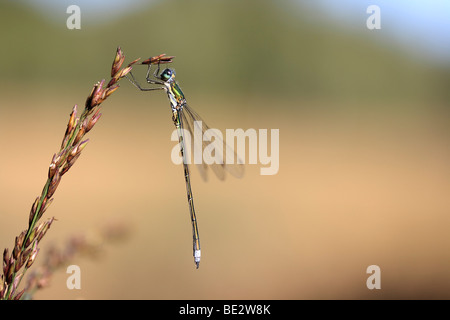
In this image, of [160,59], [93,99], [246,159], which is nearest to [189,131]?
[160,59]

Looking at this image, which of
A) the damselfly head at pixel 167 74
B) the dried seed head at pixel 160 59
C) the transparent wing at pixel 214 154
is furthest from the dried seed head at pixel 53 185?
the transparent wing at pixel 214 154

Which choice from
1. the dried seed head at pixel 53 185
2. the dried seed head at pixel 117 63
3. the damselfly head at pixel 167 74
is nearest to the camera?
the dried seed head at pixel 53 185

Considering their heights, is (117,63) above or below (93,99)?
above

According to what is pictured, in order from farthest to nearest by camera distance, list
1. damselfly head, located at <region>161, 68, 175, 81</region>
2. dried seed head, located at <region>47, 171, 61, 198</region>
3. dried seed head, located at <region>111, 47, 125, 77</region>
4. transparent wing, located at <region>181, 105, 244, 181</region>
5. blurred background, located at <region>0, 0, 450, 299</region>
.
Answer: blurred background, located at <region>0, 0, 450, 299</region>, transparent wing, located at <region>181, 105, 244, 181</region>, damselfly head, located at <region>161, 68, 175, 81</region>, dried seed head, located at <region>111, 47, 125, 77</region>, dried seed head, located at <region>47, 171, 61, 198</region>

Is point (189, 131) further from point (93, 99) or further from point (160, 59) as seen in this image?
point (93, 99)

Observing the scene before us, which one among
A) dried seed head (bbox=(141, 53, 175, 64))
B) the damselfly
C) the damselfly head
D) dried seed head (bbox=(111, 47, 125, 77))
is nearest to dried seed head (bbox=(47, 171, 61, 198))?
dried seed head (bbox=(111, 47, 125, 77))

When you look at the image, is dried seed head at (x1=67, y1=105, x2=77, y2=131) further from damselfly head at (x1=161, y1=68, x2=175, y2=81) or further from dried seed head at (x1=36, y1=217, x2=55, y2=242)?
damselfly head at (x1=161, y1=68, x2=175, y2=81)

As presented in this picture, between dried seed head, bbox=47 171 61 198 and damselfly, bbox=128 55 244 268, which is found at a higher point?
damselfly, bbox=128 55 244 268

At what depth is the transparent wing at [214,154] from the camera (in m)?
2.62

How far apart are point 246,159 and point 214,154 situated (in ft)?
23.2

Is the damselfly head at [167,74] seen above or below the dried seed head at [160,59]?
above

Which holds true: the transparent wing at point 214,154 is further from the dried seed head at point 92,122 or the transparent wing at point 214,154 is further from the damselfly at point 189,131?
the dried seed head at point 92,122

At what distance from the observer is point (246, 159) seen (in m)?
9.78

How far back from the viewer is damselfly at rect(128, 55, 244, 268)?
2074 mm
